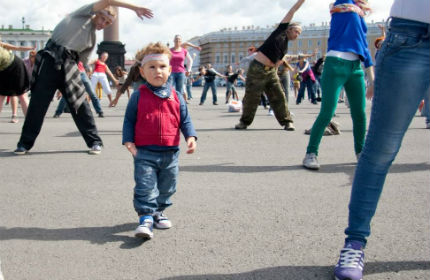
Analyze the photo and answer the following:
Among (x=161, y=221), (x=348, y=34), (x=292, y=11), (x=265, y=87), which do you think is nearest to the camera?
(x=161, y=221)

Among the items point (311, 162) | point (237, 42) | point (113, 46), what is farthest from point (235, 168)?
point (237, 42)

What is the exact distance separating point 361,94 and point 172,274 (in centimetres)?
345

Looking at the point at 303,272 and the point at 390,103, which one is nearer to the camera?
the point at 390,103

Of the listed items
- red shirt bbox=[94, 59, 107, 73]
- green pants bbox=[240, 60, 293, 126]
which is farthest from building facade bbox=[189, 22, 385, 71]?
green pants bbox=[240, 60, 293, 126]

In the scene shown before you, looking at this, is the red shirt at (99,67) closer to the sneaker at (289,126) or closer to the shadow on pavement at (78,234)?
the sneaker at (289,126)

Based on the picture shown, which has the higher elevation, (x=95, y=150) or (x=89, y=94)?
A: (x=89, y=94)

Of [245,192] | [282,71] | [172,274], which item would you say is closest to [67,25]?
[245,192]

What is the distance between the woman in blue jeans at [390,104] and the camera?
219cm

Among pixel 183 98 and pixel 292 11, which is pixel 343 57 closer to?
pixel 292 11

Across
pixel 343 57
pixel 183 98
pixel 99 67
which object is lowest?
pixel 99 67

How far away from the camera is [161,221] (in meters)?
3.17

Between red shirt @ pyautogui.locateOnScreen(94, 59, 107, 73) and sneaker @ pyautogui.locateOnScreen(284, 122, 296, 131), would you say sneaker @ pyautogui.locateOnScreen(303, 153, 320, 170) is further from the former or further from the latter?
red shirt @ pyautogui.locateOnScreen(94, 59, 107, 73)

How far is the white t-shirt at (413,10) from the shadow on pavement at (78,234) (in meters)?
1.91

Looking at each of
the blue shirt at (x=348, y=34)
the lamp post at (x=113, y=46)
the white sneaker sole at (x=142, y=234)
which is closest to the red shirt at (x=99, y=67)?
the blue shirt at (x=348, y=34)
